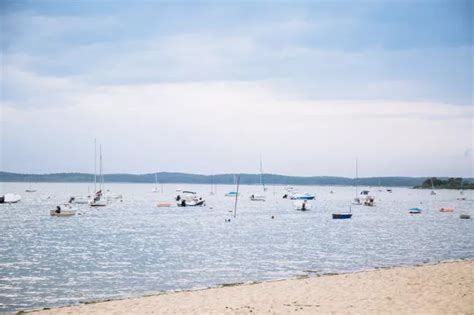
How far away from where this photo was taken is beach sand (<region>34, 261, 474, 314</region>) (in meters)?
18.4

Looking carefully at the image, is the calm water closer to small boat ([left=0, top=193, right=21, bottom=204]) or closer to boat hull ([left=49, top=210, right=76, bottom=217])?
boat hull ([left=49, top=210, right=76, bottom=217])

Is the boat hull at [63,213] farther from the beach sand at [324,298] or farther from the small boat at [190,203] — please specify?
the beach sand at [324,298]

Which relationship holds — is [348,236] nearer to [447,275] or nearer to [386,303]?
[447,275]

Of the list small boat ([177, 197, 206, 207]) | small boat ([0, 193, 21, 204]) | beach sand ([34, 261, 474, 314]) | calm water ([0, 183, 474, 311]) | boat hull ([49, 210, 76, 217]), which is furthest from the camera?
small boat ([0, 193, 21, 204])

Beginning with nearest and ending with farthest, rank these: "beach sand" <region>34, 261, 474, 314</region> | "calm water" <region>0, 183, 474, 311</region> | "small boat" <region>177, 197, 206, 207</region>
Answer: "beach sand" <region>34, 261, 474, 314</region> < "calm water" <region>0, 183, 474, 311</region> < "small boat" <region>177, 197, 206, 207</region>

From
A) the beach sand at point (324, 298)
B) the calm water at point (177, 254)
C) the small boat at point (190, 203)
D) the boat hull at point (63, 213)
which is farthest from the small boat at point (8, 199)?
the beach sand at point (324, 298)

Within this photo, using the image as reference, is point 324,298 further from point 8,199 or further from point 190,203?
point 8,199

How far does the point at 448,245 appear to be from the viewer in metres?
48.8

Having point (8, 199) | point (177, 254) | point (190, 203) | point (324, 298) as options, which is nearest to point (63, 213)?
point (190, 203)

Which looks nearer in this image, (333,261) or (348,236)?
(333,261)

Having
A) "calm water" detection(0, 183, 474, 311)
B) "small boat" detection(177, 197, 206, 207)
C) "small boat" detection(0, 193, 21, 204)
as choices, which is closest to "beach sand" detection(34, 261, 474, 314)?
"calm water" detection(0, 183, 474, 311)

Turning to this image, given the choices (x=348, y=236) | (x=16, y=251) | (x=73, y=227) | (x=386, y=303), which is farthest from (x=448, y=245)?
(x=73, y=227)

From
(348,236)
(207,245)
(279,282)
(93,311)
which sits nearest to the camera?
(93,311)

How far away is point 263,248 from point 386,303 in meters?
25.4
